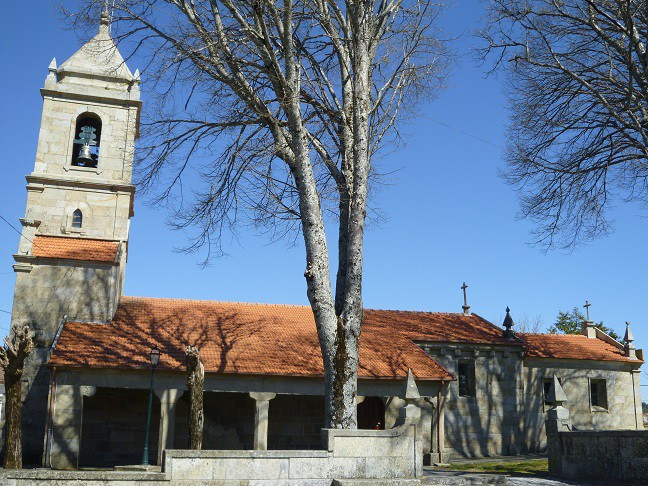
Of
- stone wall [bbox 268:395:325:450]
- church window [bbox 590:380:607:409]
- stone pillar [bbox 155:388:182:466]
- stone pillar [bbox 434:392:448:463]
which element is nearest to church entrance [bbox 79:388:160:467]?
stone pillar [bbox 155:388:182:466]

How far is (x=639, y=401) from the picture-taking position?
87.5ft

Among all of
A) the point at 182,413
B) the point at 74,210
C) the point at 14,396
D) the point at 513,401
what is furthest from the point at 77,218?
the point at 513,401

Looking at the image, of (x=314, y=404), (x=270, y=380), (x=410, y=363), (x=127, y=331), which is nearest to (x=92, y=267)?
(x=127, y=331)

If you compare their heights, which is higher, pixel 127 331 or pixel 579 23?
pixel 579 23

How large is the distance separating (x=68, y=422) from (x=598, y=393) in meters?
19.8

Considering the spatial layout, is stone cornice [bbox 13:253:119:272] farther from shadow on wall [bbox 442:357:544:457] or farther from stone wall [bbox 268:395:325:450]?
shadow on wall [bbox 442:357:544:457]

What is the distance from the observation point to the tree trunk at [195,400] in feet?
42.8

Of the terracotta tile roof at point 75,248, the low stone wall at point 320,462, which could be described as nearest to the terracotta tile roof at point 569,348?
the low stone wall at point 320,462

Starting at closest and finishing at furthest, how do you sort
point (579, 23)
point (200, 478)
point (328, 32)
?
point (200, 478) < point (328, 32) < point (579, 23)

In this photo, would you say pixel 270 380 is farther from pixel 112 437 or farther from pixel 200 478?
pixel 200 478

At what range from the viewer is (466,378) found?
2403cm

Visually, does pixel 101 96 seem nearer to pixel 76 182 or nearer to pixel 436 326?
pixel 76 182

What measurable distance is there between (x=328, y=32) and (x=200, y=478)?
8426 millimetres

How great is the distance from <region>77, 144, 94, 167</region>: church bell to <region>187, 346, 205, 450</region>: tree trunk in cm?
1027
